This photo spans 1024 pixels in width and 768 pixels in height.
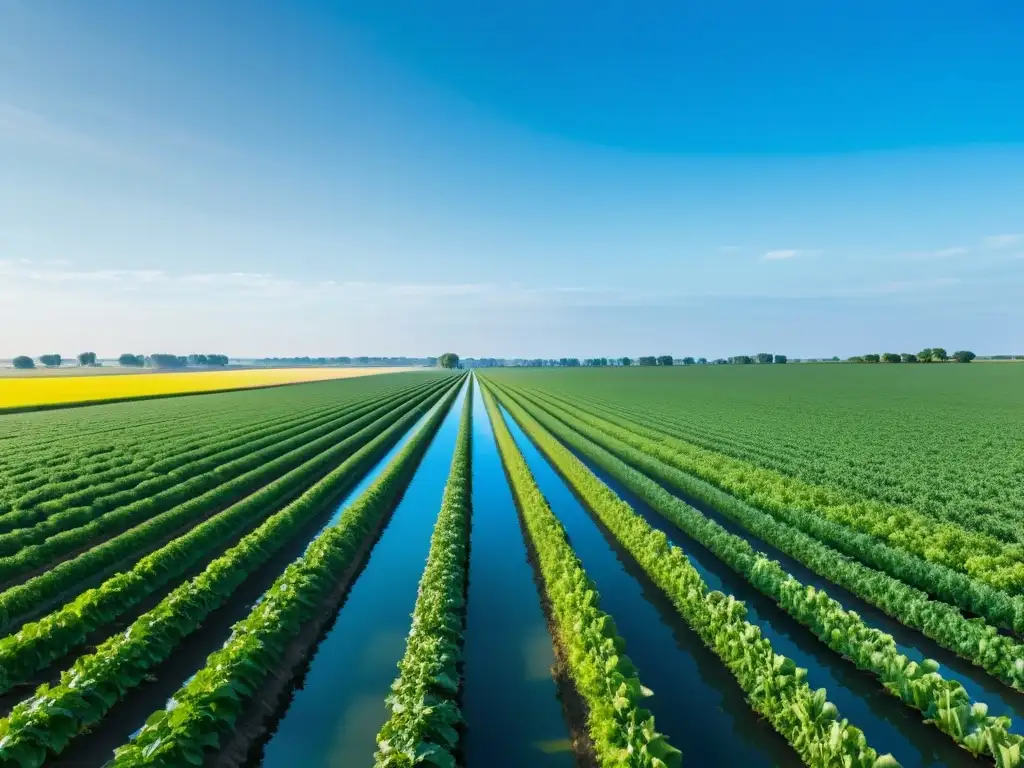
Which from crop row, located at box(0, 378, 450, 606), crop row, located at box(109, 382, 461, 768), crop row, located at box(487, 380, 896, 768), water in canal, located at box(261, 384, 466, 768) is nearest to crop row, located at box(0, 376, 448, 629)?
crop row, located at box(0, 378, 450, 606)

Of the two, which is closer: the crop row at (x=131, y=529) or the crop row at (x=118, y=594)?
the crop row at (x=118, y=594)

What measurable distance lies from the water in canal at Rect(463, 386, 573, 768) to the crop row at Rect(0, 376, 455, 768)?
3.85m

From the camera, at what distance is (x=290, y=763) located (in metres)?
7.43

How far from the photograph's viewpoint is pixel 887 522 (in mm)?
14148

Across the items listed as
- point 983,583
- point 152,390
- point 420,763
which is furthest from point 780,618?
point 152,390

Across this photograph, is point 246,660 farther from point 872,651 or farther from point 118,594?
point 872,651

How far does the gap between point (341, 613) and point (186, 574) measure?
16.8 ft

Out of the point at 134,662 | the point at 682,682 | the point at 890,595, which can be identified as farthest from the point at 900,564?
the point at 134,662

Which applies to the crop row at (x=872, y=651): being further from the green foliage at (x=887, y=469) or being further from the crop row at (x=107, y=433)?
the crop row at (x=107, y=433)

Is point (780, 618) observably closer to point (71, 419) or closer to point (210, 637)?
point (210, 637)

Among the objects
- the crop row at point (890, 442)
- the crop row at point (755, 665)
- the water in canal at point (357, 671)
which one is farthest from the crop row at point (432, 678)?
the crop row at point (890, 442)

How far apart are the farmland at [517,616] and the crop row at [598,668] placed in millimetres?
51

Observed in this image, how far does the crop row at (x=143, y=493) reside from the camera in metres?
15.1

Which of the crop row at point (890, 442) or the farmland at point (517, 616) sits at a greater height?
the crop row at point (890, 442)
